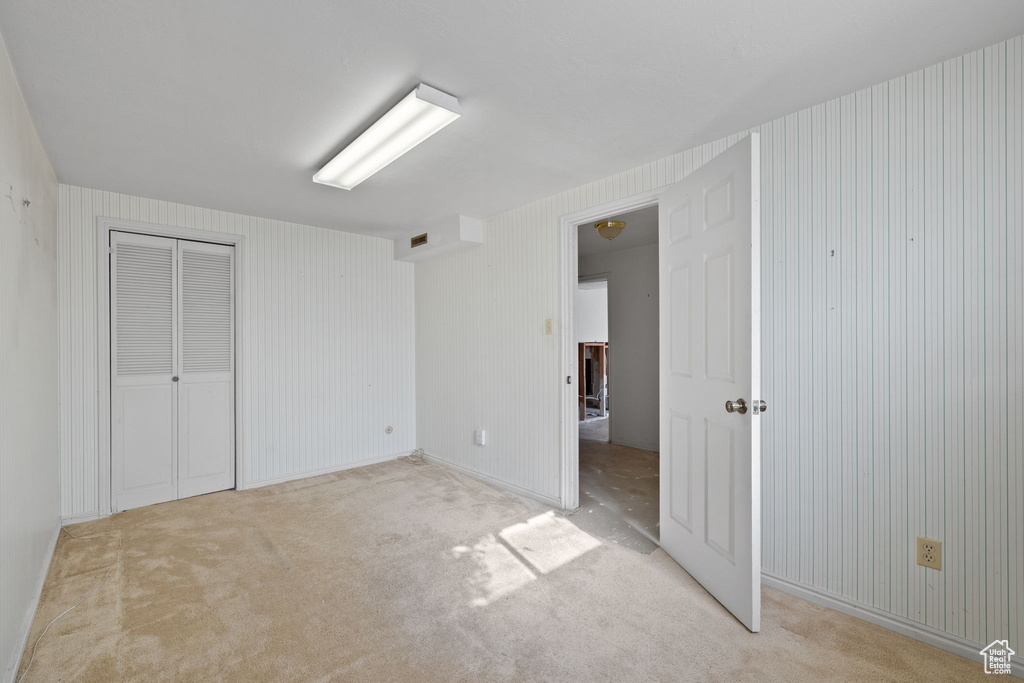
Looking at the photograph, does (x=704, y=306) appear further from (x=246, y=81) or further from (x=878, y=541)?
(x=246, y=81)

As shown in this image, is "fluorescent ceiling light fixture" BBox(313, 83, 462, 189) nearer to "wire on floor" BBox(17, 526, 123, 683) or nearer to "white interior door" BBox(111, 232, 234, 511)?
"white interior door" BBox(111, 232, 234, 511)

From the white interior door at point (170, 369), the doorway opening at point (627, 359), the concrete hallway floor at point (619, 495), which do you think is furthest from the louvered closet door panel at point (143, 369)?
the doorway opening at point (627, 359)

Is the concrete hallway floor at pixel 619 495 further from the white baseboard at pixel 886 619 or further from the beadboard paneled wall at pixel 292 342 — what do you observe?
the beadboard paneled wall at pixel 292 342

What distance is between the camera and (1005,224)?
1699 mm

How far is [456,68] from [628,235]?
Result: 340 cm

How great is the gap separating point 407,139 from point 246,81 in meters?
0.70

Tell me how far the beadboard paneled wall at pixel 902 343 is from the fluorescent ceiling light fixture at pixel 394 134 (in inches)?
58.8

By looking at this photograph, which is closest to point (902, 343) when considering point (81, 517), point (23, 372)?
point (23, 372)

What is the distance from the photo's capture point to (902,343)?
1920mm

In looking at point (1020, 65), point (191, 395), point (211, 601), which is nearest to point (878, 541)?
point (1020, 65)

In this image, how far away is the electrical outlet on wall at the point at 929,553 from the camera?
1839mm

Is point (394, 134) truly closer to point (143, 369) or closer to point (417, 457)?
point (143, 369)

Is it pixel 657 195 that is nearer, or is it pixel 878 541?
pixel 878 541

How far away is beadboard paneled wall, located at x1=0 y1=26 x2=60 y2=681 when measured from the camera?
5.56ft
